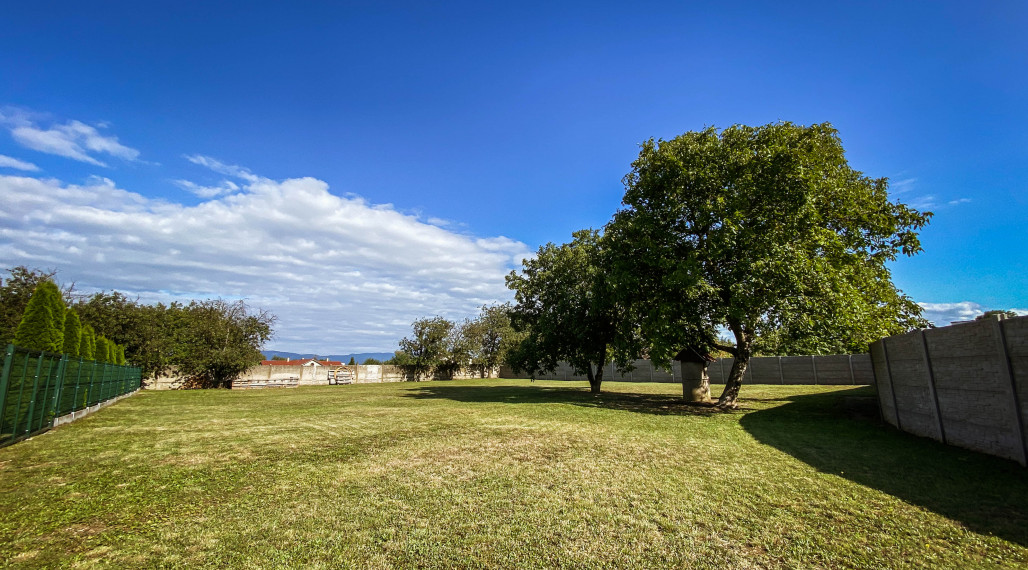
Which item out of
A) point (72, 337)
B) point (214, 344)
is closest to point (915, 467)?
point (72, 337)

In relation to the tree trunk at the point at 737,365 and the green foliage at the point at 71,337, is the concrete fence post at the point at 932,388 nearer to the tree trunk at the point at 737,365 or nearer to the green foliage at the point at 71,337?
the tree trunk at the point at 737,365

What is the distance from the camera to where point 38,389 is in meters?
9.93

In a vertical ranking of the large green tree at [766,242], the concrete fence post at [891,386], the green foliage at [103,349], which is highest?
the large green tree at [766,242]

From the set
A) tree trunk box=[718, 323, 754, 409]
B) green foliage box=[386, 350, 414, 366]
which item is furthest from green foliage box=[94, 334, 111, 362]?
green foliage box=[386, 350, 414, 366]

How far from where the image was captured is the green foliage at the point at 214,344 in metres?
35.5

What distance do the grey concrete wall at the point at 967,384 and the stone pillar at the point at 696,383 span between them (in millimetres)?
8087

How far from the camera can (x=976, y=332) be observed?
7141 mm

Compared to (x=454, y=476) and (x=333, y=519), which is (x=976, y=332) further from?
(x=333, y=519)

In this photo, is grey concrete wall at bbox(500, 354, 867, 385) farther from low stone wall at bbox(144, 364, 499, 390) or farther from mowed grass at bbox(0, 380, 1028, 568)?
low stone wall at bbox(144, 364, 499, 390)

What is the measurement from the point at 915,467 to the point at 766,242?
26.1 ft

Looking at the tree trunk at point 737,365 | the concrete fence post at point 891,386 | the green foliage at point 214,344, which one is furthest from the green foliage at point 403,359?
the concrete fence post at point 891,386

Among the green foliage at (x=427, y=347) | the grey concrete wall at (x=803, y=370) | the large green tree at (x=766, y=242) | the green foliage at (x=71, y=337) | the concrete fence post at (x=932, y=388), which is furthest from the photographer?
the green foliage at (x=427, y=347)

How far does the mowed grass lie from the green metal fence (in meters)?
0.65

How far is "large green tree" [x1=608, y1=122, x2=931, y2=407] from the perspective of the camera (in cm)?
1317
